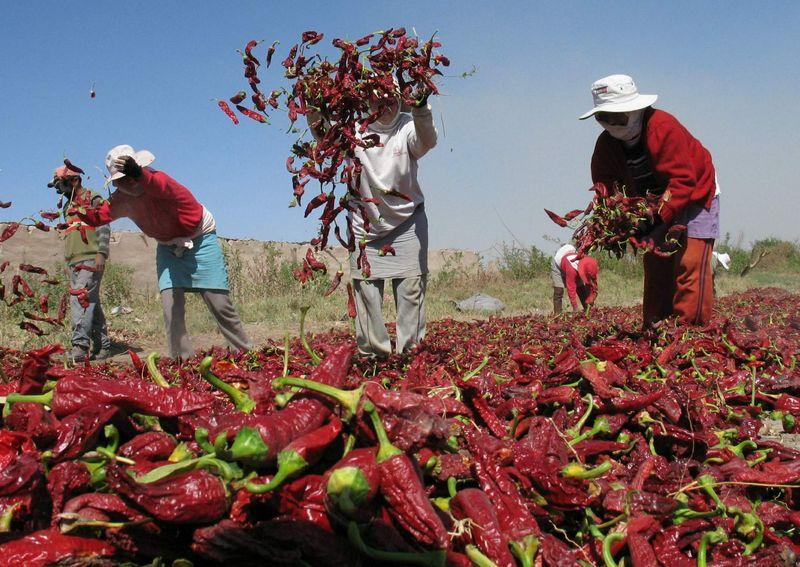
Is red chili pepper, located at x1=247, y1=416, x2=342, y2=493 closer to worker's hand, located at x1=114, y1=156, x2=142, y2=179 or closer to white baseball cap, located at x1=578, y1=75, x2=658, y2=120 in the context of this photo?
white baseball cap, located at x1=578, y1=75, x2=658, y2=120

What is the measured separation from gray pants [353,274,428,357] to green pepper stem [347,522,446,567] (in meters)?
3.85

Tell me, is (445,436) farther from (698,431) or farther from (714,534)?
(698,431)

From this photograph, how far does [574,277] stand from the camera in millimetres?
11180

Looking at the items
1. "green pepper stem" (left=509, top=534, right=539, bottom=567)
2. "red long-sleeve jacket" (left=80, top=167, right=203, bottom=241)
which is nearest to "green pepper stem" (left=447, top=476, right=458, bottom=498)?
"green pepper stem" (left=509, top=534, right=539, bottom=567)

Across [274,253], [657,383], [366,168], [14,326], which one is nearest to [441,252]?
[274,253]

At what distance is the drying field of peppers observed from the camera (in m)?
1.51

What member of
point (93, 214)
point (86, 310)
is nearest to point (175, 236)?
point (93, 214)

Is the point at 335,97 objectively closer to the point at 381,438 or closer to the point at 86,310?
the point at 381,438

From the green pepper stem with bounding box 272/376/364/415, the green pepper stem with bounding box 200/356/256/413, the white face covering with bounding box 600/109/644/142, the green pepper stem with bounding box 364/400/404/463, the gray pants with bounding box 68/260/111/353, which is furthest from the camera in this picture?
the gray pants with bounding box 68/260/111/353

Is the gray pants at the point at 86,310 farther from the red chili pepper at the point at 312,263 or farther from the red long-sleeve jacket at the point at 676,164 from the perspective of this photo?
the red long-sleeve jacket at the point at 676,164

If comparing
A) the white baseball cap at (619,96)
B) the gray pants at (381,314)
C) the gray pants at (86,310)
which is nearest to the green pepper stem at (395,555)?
the gray pants at (381,314)

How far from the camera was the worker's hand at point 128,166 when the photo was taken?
5.41 m

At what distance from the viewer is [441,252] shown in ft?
71.1

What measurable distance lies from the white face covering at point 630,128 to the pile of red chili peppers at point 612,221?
0.62 metres
